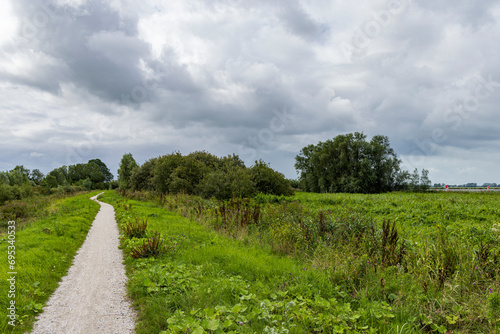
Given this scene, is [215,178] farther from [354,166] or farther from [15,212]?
[354,166]

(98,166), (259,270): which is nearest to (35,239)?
(259,270)

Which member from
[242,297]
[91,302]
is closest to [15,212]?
[91,302]

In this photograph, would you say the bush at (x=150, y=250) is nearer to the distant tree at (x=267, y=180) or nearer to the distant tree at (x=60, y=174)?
the distant tree at (x=267, y=180)

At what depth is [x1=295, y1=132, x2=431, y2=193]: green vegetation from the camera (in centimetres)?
4578

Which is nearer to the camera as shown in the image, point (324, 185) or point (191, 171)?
point (191, 171)

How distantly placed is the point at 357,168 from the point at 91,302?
49.7 meters

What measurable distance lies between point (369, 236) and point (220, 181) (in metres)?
14.4

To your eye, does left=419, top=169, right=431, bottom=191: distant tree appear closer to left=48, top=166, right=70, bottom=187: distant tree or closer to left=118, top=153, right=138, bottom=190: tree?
left=118, top=153, right=138, bottom=190: tree

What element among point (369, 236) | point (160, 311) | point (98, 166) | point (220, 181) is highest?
point (98, 166)

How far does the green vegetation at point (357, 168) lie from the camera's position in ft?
150

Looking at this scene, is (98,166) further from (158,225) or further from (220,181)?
(158,225)

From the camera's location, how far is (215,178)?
813 inches

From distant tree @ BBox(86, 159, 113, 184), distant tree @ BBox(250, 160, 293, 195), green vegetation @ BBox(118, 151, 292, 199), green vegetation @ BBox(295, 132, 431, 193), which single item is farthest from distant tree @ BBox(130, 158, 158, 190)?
distant tree @ BBox(86, 159, 113, 184)

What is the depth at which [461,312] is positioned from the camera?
12.5ft
